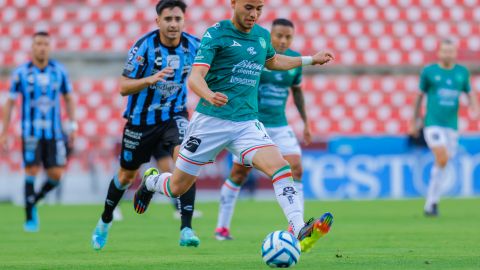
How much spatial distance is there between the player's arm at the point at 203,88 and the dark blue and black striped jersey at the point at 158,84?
5.33ft

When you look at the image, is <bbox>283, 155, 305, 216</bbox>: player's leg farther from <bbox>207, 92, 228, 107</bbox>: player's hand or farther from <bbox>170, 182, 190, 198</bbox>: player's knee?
<bbox>207, 92, 228, 107</bbox>: player's hand

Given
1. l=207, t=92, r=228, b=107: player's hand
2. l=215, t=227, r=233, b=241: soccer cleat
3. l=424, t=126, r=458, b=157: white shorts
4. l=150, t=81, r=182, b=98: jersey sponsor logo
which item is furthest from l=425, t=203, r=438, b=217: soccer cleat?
l=207, t=92, r=228, b=107: player's hand

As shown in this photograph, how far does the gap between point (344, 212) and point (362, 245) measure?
20.2ft

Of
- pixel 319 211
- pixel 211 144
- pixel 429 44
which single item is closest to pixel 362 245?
pixel 211 144

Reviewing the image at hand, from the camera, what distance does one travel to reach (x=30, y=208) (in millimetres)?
12031

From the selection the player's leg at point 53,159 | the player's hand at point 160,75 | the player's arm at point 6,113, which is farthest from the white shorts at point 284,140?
the player's arm at point 6,113

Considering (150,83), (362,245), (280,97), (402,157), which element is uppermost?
(150,83)

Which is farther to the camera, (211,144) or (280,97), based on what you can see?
(280,97)

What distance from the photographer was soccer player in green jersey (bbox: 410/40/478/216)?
45.6ft

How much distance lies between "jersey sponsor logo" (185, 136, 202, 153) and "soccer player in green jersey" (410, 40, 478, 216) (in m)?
7.08

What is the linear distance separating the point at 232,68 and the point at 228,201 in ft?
9.58

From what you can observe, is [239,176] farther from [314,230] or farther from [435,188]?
[435,188]

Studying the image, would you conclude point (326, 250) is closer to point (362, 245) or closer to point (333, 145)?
point (362, 245)

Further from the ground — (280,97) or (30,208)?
(280,97)
